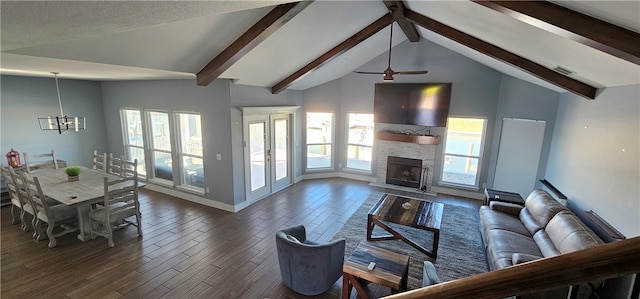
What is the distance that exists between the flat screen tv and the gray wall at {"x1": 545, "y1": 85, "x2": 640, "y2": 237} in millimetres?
2232

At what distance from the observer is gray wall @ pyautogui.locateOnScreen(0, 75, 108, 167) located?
18.4ft

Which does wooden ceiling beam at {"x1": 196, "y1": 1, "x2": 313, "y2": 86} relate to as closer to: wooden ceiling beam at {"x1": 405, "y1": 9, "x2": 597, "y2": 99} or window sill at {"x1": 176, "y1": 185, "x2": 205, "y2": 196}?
wooden ceiling beam at {"x1": 405, "y1": 9, "x2": 597, "y2": 99}

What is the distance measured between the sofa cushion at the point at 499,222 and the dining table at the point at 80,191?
233 inches

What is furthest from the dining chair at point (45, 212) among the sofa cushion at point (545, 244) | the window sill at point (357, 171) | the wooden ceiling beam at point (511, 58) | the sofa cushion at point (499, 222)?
the sofa cushion at point (545, 244)

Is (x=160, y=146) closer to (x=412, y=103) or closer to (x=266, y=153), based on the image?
(x=266, y=153)

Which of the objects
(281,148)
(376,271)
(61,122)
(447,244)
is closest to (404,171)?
(447,244)

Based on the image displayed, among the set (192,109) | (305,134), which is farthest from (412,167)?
(192,109)

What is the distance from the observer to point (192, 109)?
5625mm

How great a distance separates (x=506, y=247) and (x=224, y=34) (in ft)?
15.5

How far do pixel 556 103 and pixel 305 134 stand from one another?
570 cm

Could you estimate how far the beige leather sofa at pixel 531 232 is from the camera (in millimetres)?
3121

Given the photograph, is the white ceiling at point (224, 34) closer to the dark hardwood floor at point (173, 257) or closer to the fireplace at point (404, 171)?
the dark hardwood floor at point (173, 257)

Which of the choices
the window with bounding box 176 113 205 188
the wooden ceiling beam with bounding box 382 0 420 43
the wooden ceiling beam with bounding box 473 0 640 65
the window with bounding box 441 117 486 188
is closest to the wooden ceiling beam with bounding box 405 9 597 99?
the wooden ceiling beam with bounding box 382 0 420 43

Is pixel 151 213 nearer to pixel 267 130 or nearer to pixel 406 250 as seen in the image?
pixel 267 130
